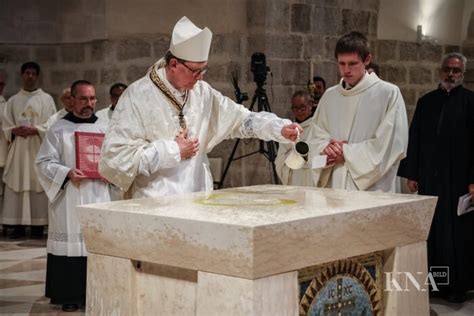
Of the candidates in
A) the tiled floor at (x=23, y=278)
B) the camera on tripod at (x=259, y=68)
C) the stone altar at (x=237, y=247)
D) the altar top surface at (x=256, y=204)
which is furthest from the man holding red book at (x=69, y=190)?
the camera on tripod at (x=259, y=68)

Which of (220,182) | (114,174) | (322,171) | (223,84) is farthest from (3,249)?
(114,174)

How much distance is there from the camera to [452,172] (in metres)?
6.48

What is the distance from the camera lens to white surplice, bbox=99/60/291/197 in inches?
163

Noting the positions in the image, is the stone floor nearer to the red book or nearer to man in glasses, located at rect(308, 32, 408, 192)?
the red book

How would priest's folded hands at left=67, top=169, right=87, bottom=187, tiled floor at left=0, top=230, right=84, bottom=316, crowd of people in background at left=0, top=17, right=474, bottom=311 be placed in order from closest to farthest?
1. crowd of people in background at left=0, top=17, right=474, bottom=311
2. priest's folded hands at left=67, top=169, right=87, bottom=187
3. tiled floor at left=0, top=230, right=84, bottom=316

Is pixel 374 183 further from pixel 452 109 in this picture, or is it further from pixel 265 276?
pixel 265 276

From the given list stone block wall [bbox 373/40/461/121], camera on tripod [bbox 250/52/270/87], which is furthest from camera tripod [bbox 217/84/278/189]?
stone block wall [bbox 373/40/461/121]

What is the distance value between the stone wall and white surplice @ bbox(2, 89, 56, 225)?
901 millimetres

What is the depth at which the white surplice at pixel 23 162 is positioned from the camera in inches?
386

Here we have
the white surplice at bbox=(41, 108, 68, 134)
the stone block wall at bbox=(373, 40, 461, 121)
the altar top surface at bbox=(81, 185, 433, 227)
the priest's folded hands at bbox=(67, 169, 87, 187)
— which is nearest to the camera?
the altar top surface at bbox=(81, 185, 433, 227)

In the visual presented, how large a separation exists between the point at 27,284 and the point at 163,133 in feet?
10.9

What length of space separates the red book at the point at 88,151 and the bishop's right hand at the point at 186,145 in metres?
1.91

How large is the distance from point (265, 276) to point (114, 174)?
1.35 meters

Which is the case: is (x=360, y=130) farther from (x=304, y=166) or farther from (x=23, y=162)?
(x=23, y=162)
